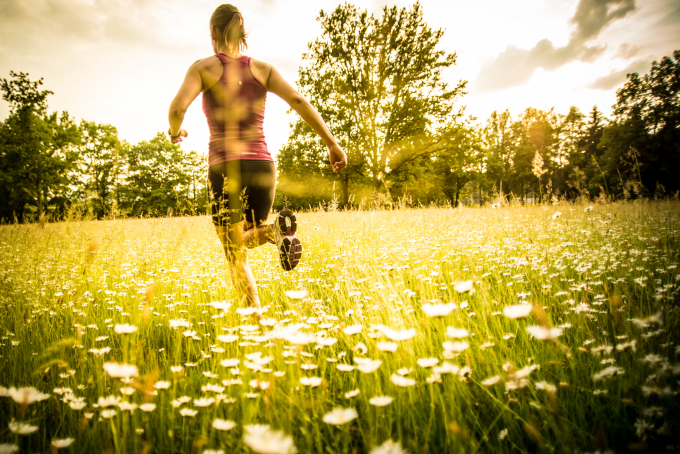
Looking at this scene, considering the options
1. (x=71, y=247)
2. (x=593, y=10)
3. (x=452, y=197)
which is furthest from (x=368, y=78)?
(x=452, y=197)

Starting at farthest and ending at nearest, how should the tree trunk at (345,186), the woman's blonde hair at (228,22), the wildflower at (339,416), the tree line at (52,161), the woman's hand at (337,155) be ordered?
the tree trunk at (345,186) → the tree line at (52,161) → the woman's hand at (337,155) → the woman's blonde hair at (228,22) → the wildflower at (339,416)

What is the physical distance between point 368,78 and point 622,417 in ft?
68.0

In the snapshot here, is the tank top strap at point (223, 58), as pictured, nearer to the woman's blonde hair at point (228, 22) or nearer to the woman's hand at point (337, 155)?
the woman's blonde hair at point (228, 22)

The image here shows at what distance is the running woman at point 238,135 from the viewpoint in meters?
2.34

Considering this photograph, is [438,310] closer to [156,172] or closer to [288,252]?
[288,252]

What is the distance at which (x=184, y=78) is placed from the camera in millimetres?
2180

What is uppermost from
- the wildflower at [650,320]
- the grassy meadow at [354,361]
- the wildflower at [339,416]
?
the wildflower at [650,320]

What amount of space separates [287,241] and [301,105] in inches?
47.7

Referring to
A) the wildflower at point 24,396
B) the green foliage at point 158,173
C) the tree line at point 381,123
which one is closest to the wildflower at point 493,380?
the wildflower at point 24,396

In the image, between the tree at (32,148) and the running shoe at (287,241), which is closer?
the running shoe at (287,241)

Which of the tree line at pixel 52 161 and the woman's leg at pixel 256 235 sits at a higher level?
the tree line at pixel 52 161

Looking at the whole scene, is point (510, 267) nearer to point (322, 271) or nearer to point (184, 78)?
point (322, 271)

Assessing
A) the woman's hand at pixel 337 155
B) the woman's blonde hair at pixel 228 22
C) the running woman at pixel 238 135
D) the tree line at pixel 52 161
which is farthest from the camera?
the tree line at pixel 52 161

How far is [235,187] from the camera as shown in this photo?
2.38 metres
